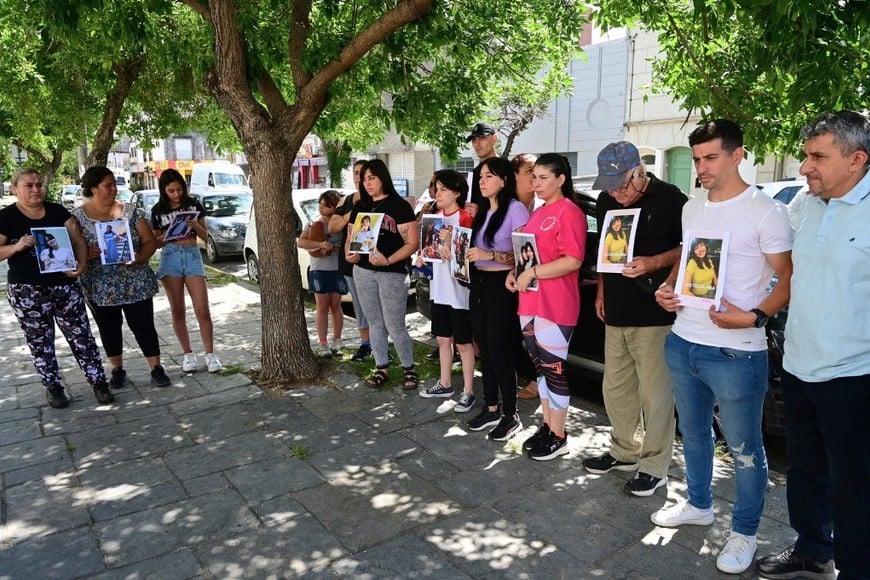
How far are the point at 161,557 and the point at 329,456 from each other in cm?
133

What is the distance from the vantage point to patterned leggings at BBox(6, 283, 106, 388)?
16.9ft

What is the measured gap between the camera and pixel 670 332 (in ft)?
11.1

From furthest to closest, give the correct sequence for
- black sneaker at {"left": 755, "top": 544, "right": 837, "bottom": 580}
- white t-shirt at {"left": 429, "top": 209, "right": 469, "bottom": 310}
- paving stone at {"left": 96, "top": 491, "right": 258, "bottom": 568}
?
white t-shirt at {"left": 429, "top": 209, "right": 469, "bottom": 310}
paving stone at {"left": 96, "top": 491, "right": 258, "bottom": 568}
black sneaker at {"left": 755, "top": 544, "right": 837, "bottom": 580}

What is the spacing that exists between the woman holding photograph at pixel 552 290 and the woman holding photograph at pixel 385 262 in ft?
4.73

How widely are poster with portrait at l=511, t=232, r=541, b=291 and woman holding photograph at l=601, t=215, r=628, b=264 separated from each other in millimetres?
509

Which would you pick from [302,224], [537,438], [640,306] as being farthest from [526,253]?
[302,224]

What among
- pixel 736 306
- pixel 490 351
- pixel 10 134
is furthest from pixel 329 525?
pixel 10 134

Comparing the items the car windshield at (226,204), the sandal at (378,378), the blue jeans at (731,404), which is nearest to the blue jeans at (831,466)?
the blue jeans at (731,404)

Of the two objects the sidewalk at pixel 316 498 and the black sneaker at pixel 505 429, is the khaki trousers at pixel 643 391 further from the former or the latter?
the black sneaker at pixel 505 429

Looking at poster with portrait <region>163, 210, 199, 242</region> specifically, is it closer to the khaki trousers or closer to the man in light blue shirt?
the khaki trousers

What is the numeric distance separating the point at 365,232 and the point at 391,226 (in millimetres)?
224

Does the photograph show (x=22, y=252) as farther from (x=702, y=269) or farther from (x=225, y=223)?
(x=225, y=223)

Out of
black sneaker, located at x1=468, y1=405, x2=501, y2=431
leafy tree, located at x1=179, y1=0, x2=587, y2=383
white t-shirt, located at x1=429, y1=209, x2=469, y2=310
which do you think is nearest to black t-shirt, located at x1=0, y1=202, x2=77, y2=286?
leafy tree, located at x1=179, y1=0, x2=587, y2=383

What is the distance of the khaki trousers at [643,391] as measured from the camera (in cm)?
363
